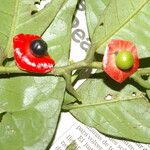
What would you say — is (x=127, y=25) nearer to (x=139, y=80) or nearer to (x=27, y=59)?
(x=139, y=80)

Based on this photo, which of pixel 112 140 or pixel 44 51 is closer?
pixel 44 51

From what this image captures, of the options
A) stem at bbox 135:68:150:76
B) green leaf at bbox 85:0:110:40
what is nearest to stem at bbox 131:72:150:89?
stem at bbox 135:68:150:76

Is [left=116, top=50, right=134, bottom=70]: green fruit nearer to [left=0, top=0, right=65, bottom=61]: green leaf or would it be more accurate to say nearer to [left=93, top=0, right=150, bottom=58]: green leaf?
[left=93, top=0, right=150, bottom=58]: green leaf

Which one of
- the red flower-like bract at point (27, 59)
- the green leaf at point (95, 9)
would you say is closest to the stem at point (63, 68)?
the red flower-like bract at point (27, 59)

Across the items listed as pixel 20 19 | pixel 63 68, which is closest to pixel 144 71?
pixel 63 68

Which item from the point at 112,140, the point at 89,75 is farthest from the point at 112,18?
the point at 112,140

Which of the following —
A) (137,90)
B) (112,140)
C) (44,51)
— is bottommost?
(112,140)

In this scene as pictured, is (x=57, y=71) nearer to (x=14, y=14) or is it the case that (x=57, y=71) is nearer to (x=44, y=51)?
(x=44, y=51)
